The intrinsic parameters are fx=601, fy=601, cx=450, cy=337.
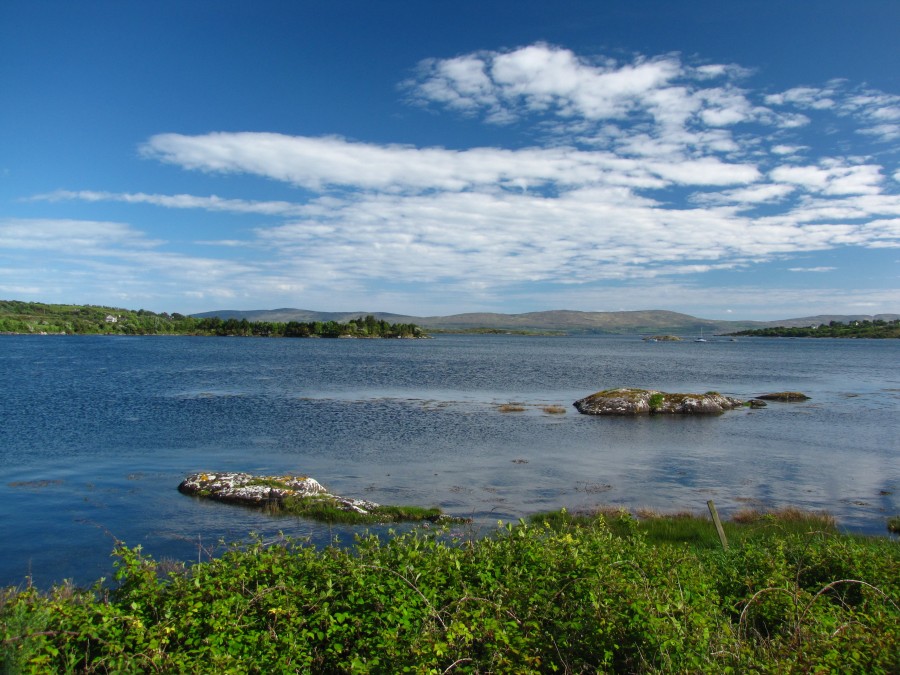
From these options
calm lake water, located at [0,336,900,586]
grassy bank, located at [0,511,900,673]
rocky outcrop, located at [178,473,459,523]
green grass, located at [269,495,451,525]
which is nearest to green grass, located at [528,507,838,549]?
calm lake water, located at [0,336,900,586]

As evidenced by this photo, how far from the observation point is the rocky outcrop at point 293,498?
2188cm

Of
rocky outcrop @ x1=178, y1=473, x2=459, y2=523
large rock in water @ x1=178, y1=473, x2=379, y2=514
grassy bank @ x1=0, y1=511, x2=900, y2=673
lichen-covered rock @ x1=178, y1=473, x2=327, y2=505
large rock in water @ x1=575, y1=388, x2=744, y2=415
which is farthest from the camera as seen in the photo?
large rock in water @ x1=575, y1=388, x2=744, y2=415

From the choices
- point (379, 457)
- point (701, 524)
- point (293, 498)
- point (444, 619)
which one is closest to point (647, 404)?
point (379, 457)

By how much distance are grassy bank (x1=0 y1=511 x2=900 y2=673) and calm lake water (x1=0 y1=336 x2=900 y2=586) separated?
3.53 meters

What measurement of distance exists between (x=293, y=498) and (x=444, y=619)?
51.8 ft

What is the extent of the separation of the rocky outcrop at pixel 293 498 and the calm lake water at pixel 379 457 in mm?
826

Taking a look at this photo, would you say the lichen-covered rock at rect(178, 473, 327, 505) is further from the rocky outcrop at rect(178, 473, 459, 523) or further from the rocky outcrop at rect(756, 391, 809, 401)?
the rocky outcrop at rect(756, 391, 809, 401)

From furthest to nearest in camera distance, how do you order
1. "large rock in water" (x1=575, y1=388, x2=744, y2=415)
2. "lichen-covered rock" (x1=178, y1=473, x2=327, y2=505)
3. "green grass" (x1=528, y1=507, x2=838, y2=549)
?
1. "large rock in water" (x1=575, y1=388, x2=744, y2=415)
2. "lichen-covered rock" (x1=178, y1=473, x2=327, y2=505)
3. "green grass" (x1=528, y1=507, x2=838, y2=549)

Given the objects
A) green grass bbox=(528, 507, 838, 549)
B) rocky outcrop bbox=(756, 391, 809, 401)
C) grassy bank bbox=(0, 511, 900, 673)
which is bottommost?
rocky outcrop bbox=(756, 391, 809, 401)

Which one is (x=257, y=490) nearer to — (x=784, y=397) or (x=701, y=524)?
(x=701, y=524)

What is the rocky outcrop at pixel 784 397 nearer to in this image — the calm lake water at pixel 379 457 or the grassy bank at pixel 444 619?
the calm lake water at pixel 379 457

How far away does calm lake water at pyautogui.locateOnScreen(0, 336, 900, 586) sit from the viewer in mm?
21141

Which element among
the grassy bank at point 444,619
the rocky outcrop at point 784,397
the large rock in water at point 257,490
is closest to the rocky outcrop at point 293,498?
the large rock in water at point 257,490

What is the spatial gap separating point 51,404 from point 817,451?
5759 cm
